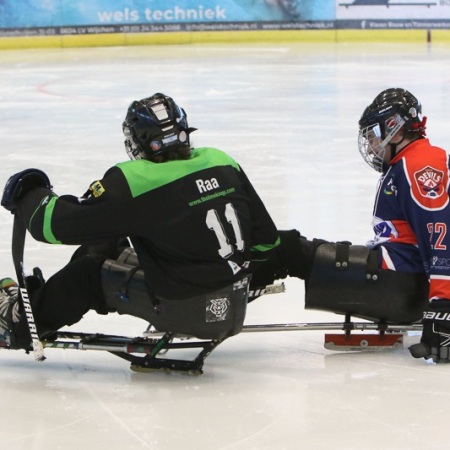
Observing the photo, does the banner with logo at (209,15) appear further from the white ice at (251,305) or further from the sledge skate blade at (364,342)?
the sledge skate blade at (364,342)

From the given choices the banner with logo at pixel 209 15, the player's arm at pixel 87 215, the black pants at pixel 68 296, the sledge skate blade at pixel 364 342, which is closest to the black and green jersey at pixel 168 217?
the player's arm at pixel 87 215

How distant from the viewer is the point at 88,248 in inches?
148

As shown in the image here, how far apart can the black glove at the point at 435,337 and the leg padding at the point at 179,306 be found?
60cm

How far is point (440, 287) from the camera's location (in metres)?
3.56

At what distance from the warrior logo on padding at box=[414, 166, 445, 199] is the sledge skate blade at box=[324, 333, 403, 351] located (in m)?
0.53

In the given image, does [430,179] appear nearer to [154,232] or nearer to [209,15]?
[154,232]

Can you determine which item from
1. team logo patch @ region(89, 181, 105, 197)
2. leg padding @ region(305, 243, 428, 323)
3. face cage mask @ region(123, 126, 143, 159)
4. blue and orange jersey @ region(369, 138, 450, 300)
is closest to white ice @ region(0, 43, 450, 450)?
leg padding @ region(305, 243, 428, 323)

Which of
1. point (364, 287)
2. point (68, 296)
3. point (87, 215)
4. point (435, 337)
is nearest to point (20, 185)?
point (87, 215)

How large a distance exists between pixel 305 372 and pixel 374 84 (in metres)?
8.30

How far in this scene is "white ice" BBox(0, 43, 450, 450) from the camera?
3.07 meters

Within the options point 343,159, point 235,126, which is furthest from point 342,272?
point 235,126

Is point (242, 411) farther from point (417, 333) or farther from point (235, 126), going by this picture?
point (235, 126)

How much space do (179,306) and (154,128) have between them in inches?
22.6

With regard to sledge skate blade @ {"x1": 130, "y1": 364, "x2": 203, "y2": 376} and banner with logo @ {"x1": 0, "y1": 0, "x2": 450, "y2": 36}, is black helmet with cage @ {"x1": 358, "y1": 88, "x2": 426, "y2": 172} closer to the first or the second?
sledge skate blade @ {"x1": 130, "y1": 364, "x2": 203, "y2": 376}
